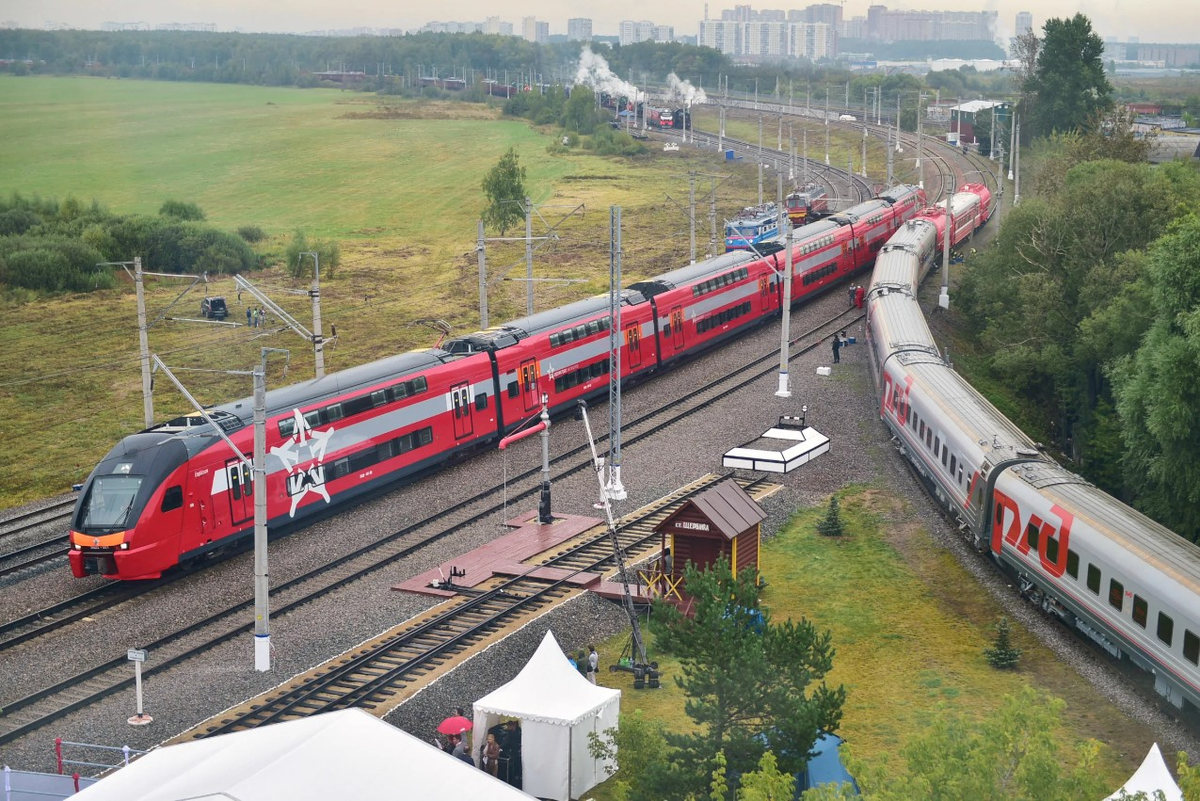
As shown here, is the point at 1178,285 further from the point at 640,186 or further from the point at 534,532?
Answer: the point at 640,186

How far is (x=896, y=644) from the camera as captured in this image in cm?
3133

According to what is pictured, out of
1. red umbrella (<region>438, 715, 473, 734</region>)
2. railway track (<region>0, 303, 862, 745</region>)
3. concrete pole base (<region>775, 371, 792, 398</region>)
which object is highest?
concrete pole base (<region>775, 371, 792, 398</region>)

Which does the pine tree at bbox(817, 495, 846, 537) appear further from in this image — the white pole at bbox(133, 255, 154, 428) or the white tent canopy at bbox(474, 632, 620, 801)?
the white pole at bbox(133, 255, 154, 428)

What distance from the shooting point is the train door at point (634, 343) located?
5319 cm

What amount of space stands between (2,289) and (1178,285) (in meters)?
63.3

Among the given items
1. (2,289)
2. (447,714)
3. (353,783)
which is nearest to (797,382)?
(447,714)

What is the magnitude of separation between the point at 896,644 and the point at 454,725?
11.2 meters

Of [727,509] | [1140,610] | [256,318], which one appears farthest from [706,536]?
[256,318]

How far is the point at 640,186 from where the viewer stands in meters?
126

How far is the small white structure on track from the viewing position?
43.7 m

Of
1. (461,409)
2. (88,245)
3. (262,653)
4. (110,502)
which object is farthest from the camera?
(88,245)

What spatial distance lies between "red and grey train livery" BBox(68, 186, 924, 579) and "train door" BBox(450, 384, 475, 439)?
5cm

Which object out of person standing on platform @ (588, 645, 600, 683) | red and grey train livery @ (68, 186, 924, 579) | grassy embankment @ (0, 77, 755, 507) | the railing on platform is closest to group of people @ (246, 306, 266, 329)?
grassy embankment @ (0, 77, 755, 507)

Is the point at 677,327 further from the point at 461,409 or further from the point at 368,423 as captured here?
the point at 368,423
